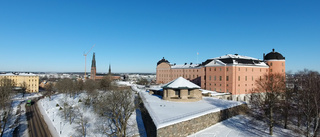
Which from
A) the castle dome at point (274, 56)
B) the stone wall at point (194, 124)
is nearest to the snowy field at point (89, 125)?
the stone wall at point (194, 124)

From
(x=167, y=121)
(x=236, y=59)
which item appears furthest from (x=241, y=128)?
(x=236, y=59)

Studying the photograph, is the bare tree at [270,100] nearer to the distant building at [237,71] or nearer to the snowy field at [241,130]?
the snowy field at [241,130]

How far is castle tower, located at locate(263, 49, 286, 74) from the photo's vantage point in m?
50.5

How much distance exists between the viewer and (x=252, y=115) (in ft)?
92.4

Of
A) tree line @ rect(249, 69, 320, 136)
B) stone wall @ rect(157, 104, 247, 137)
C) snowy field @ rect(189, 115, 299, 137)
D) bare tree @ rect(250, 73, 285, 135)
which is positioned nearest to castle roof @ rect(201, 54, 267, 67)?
tree line @ rect(249, 69, 320, 136)

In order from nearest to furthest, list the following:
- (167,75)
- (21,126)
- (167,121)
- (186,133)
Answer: (167,121) → (186,133) → (21,126) → (167,75)

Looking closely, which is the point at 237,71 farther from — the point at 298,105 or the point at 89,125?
the point at 89,125

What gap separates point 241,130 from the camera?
21578 mm

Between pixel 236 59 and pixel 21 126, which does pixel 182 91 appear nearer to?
pixel 236 59

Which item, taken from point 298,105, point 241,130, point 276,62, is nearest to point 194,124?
point 241,130

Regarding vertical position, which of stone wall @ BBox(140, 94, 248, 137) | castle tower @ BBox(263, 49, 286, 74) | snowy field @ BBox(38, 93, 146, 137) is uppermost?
castle tower @ BBox(263, 49, 286, 74)

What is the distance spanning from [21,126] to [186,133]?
3156 centimetres

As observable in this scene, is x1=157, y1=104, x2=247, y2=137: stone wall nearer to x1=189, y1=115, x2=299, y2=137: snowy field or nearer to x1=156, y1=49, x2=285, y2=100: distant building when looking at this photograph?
x1=189, y1=115, x2=299, y2=137: snowy field

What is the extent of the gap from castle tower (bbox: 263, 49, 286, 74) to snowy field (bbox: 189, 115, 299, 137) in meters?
34.5
